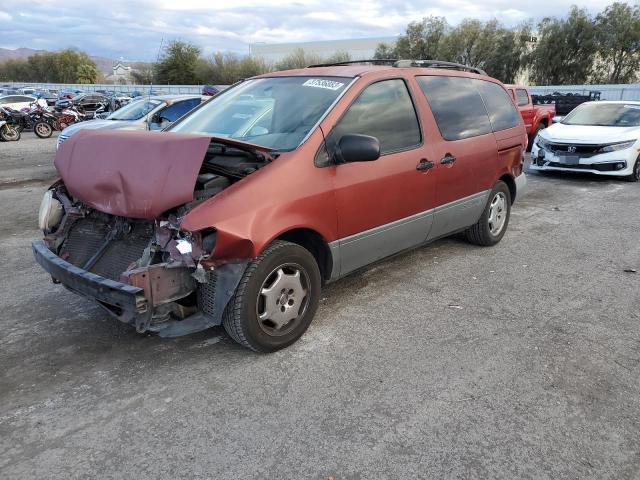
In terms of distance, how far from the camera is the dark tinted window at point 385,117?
386 centimetres

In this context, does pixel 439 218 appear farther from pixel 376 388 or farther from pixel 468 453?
pixel 468 453

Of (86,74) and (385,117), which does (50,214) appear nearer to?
(385,117)

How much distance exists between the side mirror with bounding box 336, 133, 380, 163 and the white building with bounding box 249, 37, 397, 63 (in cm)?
6274

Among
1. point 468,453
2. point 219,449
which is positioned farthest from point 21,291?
point 468,453

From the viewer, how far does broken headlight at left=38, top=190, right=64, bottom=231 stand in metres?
3.83

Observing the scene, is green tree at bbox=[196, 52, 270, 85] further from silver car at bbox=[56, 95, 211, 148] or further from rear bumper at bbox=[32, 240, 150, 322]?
rear bumper at bbox=[32, 240, 150, 322]

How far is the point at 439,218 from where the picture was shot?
15.6 feet

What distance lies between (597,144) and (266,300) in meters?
8.85

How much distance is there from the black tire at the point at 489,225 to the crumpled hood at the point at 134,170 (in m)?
3.54

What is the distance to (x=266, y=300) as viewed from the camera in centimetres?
334

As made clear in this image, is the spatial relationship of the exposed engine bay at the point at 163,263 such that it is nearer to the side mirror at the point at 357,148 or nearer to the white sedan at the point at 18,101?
the side mirror at the point at 357,148

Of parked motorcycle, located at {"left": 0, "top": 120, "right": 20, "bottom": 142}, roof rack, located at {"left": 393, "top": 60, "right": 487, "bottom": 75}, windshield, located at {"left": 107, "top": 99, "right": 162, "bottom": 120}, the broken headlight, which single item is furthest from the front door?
parked motorcycle, located at {"left": 0, "top": 120, "right": 20, "bottom": 142}

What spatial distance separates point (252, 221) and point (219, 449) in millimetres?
1286

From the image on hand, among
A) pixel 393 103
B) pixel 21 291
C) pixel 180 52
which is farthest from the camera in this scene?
pixel 180 52
